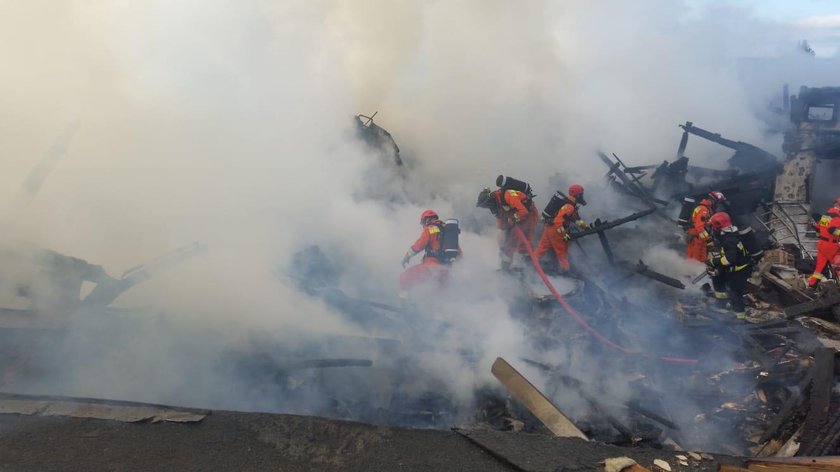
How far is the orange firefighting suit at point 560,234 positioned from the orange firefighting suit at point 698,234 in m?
1.86

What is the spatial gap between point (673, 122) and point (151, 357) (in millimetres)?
12377

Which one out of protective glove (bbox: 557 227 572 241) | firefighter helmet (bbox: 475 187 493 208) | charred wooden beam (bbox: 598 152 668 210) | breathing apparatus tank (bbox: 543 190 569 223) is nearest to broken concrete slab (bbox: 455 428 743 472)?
protective glove (bbox: 557 227 572 241)

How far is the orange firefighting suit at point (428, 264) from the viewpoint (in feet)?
21.1

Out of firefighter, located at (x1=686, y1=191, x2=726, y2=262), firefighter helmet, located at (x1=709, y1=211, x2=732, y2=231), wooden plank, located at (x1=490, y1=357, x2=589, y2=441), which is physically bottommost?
wooden plank, located at (x1=490, y1=357, x2=589, y2=441)

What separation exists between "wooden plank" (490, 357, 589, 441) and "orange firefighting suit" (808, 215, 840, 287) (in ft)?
18.9

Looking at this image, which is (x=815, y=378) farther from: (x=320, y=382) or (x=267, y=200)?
(x=267, y=200)

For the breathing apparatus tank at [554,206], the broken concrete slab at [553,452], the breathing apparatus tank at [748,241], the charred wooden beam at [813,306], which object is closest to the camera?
the broken concrete slab at [553,452]

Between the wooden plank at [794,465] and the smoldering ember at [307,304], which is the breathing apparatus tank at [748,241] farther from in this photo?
the wooden plank at [794,465]

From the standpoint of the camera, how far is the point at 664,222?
10.7 metres

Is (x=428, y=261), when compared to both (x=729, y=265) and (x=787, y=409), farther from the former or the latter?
(x=729, y=265)

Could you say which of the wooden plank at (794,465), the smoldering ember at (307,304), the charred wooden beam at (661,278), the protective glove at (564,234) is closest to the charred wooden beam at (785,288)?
the smoldering ember at (307,304)

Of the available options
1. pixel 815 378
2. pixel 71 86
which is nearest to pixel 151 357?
pixel 71 86

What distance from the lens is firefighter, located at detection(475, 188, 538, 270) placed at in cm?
868

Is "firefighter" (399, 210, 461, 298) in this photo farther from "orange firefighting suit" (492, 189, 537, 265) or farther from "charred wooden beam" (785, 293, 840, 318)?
"charred wooden beam" (785, 293, 840, 318)
